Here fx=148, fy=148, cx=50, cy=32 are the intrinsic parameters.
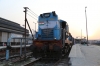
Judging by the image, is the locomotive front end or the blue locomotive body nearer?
the locomotive front end

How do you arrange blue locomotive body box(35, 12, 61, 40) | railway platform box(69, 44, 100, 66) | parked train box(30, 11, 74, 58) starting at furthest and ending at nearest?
1. blue locomotive body box(35, 12, 61, 40)
2. parked train box(30, 11, 74, 58)
3. railway platform box(69, 44, 100, 66)

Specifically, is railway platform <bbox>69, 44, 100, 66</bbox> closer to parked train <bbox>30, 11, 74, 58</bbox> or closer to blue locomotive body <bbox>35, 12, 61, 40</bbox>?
parked train <bbox>30, 11, 74, 58</bbox>

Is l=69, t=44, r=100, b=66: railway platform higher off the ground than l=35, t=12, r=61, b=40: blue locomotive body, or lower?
lower

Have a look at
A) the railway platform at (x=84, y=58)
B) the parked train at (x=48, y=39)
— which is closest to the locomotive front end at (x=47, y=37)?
the parked train at (x=48, y=39)

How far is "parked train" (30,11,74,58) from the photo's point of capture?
1243 centimetres

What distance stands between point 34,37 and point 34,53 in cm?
167

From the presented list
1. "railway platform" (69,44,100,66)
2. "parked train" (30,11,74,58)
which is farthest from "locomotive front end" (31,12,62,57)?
"railway platform" (69,44,100,66)

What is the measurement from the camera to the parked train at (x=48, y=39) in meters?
12.4

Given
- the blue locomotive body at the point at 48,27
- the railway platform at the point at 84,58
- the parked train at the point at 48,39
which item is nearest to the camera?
Answer: the railway platform at the point at 84,58

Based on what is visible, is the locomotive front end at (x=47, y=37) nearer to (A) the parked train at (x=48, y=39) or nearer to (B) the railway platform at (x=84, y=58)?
Result: (A) the parked train at (x=48, y=39)

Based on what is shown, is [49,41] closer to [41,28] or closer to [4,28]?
[41,28]

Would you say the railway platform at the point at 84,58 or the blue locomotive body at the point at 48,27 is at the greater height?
the blue locomotive body at the point at 48,27

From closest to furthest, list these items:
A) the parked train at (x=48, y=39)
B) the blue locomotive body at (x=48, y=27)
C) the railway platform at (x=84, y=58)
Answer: the railway platform at (x=84, y=58) → the parked train at (x=48, y=39) → the blue locomotive body at (x=48, y=27)

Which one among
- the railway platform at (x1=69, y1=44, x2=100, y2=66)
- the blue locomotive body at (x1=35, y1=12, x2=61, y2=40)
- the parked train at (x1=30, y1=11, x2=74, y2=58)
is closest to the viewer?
the railway platform at (x1=69, y1=44, x2=100, y2=66)
